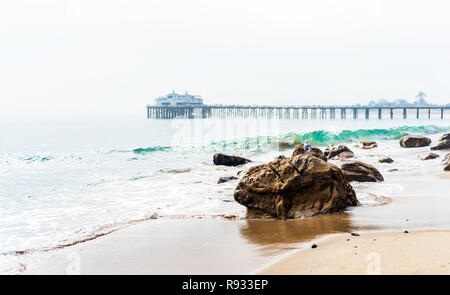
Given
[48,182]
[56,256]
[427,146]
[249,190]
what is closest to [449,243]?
[249,190]

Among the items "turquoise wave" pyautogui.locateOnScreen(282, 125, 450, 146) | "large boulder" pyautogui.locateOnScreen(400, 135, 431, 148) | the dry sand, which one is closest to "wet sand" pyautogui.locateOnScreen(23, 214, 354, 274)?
the dry sand

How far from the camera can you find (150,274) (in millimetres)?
5164

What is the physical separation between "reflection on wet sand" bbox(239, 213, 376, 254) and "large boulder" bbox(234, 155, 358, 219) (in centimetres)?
27

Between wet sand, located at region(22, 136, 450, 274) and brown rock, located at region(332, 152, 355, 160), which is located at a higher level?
wet sand, located at region(22, 136, 450, 274)

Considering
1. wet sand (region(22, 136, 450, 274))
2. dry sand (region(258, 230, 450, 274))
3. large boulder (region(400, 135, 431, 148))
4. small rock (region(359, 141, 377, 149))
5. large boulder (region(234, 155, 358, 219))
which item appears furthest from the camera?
small rock (region(359, 141, 377, 149))

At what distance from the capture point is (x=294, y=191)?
8078mm

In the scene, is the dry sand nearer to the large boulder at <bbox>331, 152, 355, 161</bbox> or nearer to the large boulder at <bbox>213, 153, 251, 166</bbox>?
the large boulder at <bbox>213, 153, 251, 166</bbox>

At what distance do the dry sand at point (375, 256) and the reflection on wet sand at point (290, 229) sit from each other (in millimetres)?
398

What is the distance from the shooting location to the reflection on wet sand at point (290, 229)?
6392mm

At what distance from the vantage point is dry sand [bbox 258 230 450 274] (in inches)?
184

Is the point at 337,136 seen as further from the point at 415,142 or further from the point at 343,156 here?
the point at 343,156

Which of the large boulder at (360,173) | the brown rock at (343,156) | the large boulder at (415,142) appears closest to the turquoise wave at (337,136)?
the large boulder at (415,142)

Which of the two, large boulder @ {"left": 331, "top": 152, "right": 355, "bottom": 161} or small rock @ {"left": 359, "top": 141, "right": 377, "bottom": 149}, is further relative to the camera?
small rock @ {"left": 359, "top": 141, "right": 377, "bottom": 149}

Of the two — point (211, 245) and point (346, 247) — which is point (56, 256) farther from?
point (346, 247)
